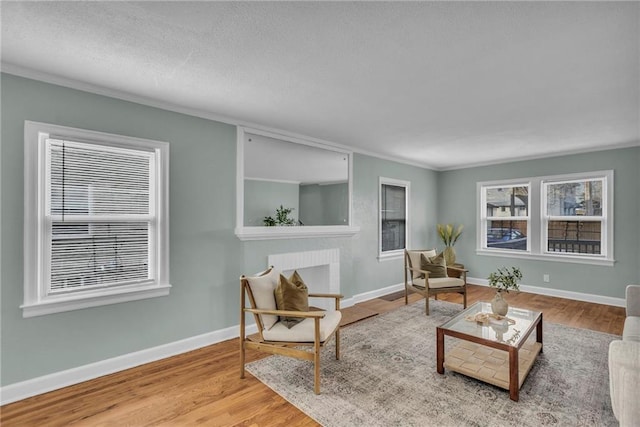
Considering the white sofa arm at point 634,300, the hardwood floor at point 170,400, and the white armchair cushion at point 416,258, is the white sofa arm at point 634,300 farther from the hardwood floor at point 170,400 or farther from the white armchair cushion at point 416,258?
the hardwood floor at point 170,400

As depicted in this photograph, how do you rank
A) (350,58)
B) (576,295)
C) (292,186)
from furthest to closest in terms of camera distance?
(576,295) → (292,186) → (350,58)

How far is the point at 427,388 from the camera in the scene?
2.48m

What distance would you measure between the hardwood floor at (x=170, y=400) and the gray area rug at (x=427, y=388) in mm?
186

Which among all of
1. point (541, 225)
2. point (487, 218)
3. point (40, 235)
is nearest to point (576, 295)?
point (541, 225)

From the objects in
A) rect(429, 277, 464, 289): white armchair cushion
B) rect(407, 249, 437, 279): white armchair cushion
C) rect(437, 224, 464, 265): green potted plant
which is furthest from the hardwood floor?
rect(437, 224, 464, 265): green potted plant

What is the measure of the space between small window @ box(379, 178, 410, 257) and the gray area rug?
2.35m

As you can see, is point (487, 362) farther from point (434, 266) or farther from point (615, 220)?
point (615, 220)

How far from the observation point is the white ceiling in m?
1.69

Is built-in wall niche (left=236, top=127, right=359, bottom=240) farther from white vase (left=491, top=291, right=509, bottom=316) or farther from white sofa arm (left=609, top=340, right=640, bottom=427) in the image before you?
white sofa arm (left=609, top=340, right=640, bottom=427)

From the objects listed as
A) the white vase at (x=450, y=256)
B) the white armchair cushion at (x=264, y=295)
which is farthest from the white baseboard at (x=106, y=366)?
the white vase at (x=450, y=256)

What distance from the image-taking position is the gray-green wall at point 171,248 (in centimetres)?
234

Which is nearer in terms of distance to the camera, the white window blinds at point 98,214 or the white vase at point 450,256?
the white window blinds at point 98,214

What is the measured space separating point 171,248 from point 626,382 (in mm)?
3459

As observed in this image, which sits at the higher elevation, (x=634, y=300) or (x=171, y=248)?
(x=171, y=248)
